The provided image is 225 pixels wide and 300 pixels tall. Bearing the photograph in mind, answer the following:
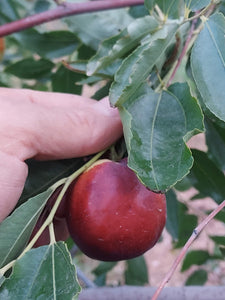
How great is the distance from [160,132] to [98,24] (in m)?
0.44

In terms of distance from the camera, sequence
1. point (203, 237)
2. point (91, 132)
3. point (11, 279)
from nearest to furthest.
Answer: point (11, 279) → point (91, 132) → point (203, 237)

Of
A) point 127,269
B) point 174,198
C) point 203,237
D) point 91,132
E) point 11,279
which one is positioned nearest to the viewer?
point 11,279

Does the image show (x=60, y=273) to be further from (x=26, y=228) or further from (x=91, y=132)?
(x=91, y=132)

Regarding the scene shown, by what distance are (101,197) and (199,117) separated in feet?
0.58

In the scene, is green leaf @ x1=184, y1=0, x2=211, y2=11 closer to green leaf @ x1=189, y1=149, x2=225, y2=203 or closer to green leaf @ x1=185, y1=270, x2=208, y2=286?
green leaf @ x1=189, y1=149, x2=225, y2=203

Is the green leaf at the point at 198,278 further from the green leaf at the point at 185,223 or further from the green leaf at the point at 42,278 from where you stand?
the green leaf at the point at 42,278

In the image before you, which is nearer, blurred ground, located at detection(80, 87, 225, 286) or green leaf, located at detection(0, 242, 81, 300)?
green leaf, located at detection(0, 242, 81, 300)

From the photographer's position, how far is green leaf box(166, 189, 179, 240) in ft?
4.23

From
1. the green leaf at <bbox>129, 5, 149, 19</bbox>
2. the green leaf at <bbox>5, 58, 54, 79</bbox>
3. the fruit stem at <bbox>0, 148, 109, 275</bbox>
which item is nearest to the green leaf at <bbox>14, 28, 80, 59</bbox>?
the green leaf at <bbox>5, 58, 54, 79</bbox>

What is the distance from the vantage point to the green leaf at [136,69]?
2.33 ft

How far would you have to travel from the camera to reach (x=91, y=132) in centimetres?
85

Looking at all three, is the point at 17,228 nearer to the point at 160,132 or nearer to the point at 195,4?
the point at 160,132

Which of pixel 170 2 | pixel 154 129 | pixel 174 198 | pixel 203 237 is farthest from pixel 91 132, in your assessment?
pixel 203 237

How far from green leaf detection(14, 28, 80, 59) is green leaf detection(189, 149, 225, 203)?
45 centimetres
